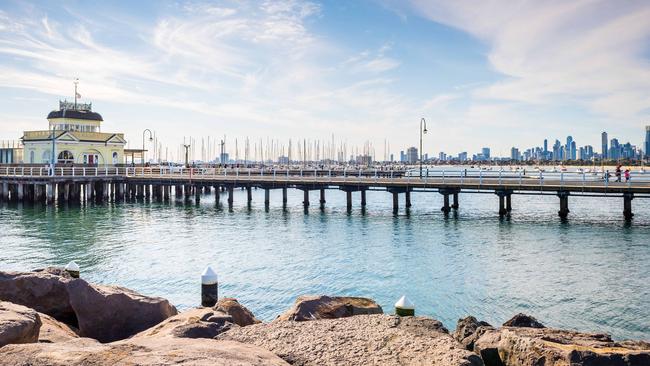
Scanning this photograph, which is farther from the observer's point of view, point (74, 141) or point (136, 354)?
point (74, 141)

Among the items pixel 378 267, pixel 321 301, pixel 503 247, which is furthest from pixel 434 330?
pixel 503 247

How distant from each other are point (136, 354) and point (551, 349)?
15.6 feet

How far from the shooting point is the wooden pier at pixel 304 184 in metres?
34.2

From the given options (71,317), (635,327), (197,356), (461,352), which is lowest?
(635,327)

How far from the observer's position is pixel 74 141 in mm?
53625

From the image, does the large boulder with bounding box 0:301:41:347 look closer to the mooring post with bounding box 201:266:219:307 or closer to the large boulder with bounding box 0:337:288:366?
the large boulder with bounding box 0:337:288:366

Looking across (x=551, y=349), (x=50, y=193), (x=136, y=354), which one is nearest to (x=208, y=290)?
(x=136, y=354)

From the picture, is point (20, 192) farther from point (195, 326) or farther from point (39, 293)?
point (195, 326)

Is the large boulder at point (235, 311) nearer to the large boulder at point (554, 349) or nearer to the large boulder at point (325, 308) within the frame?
the large boulder at point (325, 308)

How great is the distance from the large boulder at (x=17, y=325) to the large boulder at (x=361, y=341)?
2275mm

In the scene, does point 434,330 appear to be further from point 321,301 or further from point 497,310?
point 497,310

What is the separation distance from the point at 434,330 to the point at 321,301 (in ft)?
9.67

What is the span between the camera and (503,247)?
23.8 meters

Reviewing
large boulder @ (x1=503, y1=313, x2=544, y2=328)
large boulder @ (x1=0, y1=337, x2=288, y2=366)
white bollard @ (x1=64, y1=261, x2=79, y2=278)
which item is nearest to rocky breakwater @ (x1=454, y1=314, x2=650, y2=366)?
large boulder @ (x1=503, y1=313, x2=544, y2=328)
